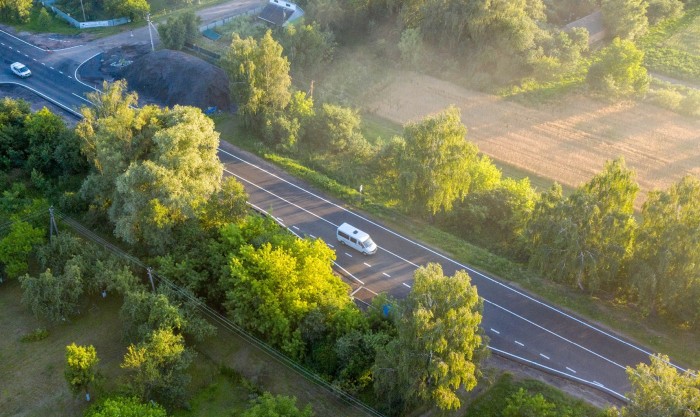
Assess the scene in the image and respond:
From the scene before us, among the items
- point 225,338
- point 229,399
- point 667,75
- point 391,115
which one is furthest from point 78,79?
point 667,75

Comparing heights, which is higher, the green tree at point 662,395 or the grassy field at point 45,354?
the green tree at point 662,395

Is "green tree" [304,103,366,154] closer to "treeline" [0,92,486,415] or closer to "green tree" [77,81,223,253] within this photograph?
"green tree" [77,81,223,253]

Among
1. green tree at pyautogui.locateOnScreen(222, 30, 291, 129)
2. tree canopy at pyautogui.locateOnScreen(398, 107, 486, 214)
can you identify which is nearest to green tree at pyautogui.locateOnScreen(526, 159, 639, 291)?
tree canopy at pyautogui.locateOnScreen(398, 107, 486, 214)

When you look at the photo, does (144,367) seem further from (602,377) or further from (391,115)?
(391,115)

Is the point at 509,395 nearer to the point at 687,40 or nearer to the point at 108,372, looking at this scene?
the point at 108,372

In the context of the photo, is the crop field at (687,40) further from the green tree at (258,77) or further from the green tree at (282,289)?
the green tree at (282,289)

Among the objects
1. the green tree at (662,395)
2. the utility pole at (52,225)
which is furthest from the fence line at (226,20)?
the green tree at (662,395)
